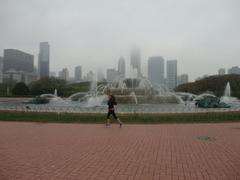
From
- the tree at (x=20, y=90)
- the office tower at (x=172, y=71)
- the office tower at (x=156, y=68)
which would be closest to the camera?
the tree at (x=20, y=90)

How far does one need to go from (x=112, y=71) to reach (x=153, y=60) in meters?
15.0

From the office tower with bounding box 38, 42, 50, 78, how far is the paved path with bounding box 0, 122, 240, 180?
14196cm

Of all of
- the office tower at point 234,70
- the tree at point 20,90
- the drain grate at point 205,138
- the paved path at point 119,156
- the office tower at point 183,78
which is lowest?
the paved path at point 119,156

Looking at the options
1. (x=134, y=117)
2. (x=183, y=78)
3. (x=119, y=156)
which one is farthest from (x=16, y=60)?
(x=119, y=156)

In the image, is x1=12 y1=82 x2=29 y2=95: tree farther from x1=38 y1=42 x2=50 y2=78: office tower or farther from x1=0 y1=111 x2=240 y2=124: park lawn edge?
x1=38 y1=42 x2=50 y2=78: office tower

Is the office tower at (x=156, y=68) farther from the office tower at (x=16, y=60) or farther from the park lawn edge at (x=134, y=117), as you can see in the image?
the office tower at (x=16, y=60)

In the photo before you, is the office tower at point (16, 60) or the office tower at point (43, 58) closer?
the office tower at point (16, 60)

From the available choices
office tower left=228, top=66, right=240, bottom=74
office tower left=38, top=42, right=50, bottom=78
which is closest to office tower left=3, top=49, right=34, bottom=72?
office tower left=38, top=42, right=50, bottom=78

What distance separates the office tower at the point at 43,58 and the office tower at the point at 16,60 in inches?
249

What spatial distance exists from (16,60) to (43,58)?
58.2 ft

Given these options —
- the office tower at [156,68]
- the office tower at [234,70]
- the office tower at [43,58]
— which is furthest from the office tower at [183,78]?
the office tower at [43,58]

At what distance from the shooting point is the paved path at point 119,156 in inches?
184

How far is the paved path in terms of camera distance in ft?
15.3

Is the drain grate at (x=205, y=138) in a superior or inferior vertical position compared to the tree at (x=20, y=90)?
inferior
